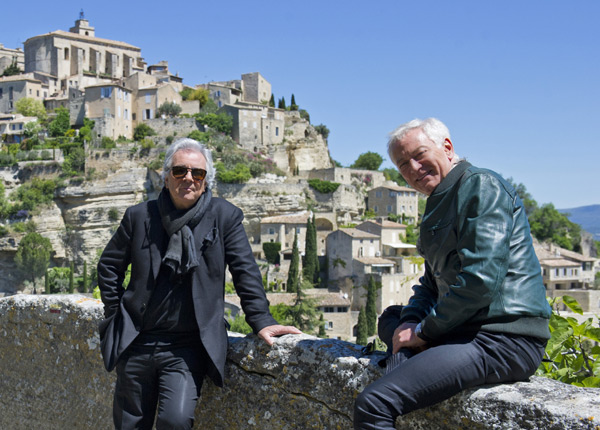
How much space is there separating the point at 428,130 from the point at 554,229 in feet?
230

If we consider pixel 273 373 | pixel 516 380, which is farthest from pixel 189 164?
pixel 516 380

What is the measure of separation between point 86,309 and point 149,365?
43.1 inches

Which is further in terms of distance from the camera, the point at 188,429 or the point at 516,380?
the point at 188,429

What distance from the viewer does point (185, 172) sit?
11.3 feet

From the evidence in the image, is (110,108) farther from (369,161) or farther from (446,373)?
(446,373)

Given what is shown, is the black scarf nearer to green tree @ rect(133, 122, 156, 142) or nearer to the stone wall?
the stone wall

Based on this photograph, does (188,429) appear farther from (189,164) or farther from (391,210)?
(391,210)

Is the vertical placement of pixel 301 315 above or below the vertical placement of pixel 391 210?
below

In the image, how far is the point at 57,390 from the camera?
4.34m

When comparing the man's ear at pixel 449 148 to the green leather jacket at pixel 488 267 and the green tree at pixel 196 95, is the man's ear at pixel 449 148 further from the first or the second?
the green tree at pixel 196 95

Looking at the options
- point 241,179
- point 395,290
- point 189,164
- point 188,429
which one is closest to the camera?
point 188,429

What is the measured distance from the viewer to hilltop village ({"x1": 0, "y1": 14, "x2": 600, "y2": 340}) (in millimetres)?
44000

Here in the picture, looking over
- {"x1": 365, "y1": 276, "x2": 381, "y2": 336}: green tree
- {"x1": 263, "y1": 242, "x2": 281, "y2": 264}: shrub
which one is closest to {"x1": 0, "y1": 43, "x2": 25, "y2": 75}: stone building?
{"x1": 263, "y1": 242, "x2": 281, "y2": 264}: shrub

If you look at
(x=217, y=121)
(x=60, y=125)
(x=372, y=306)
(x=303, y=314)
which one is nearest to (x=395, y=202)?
(x=372, y=306)
